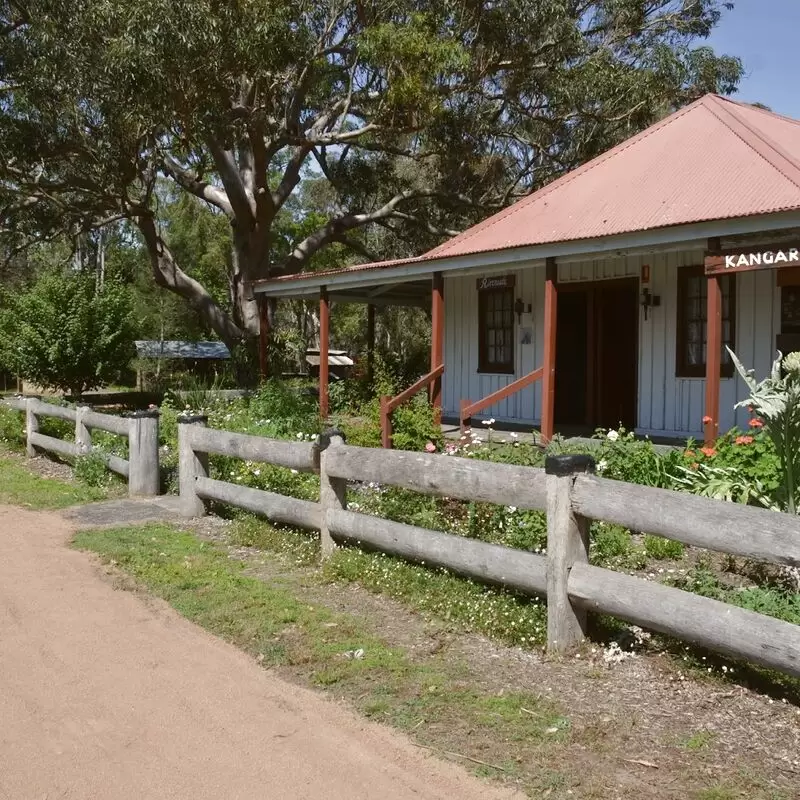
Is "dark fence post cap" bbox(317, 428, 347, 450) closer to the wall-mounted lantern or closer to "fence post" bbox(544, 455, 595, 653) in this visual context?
"fence post" bbox(544, 455, 595, 653)

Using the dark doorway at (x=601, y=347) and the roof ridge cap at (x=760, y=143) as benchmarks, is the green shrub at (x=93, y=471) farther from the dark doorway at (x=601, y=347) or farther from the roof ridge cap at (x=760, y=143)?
the roof ridge cap at (x=760, y=143)

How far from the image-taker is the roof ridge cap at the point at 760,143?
35.4ft

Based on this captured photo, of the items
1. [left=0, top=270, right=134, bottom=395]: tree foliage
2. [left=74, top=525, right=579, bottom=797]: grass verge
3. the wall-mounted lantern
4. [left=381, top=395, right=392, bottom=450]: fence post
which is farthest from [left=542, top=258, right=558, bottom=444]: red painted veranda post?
[left=0, top=270, right=134, bottom=395]: tree foliage

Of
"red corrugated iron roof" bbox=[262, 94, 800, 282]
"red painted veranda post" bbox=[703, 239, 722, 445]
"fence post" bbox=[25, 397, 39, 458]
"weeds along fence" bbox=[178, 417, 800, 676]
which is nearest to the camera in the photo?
"weeds along fence" bbox=[178, 417, 800, 676]

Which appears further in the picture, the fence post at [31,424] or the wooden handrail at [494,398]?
the fence post at [31,424]

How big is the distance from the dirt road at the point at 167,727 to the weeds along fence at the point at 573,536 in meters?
1.27

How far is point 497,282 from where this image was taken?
14.4 m

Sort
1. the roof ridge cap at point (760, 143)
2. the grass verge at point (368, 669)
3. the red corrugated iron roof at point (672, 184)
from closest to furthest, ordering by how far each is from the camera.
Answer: the grass verge at point (368, 669) → the red corrugated iron roof at point (672, 184) → the roof ridge cap at point (760, 143)


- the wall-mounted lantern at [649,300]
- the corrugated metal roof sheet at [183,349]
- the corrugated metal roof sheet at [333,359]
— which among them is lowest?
the corrugated metal roof sheet at [333,359]

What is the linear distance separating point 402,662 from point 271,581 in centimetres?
182

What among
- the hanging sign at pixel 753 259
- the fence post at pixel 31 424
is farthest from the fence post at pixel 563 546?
the fence post at pixel 31 424

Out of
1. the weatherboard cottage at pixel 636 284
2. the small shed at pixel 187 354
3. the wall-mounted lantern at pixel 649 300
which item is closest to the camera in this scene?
the weatherboard cottage at pixel 636 284

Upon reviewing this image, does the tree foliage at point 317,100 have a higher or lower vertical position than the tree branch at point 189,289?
higher

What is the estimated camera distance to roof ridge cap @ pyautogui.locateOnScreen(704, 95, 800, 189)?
424 inches
